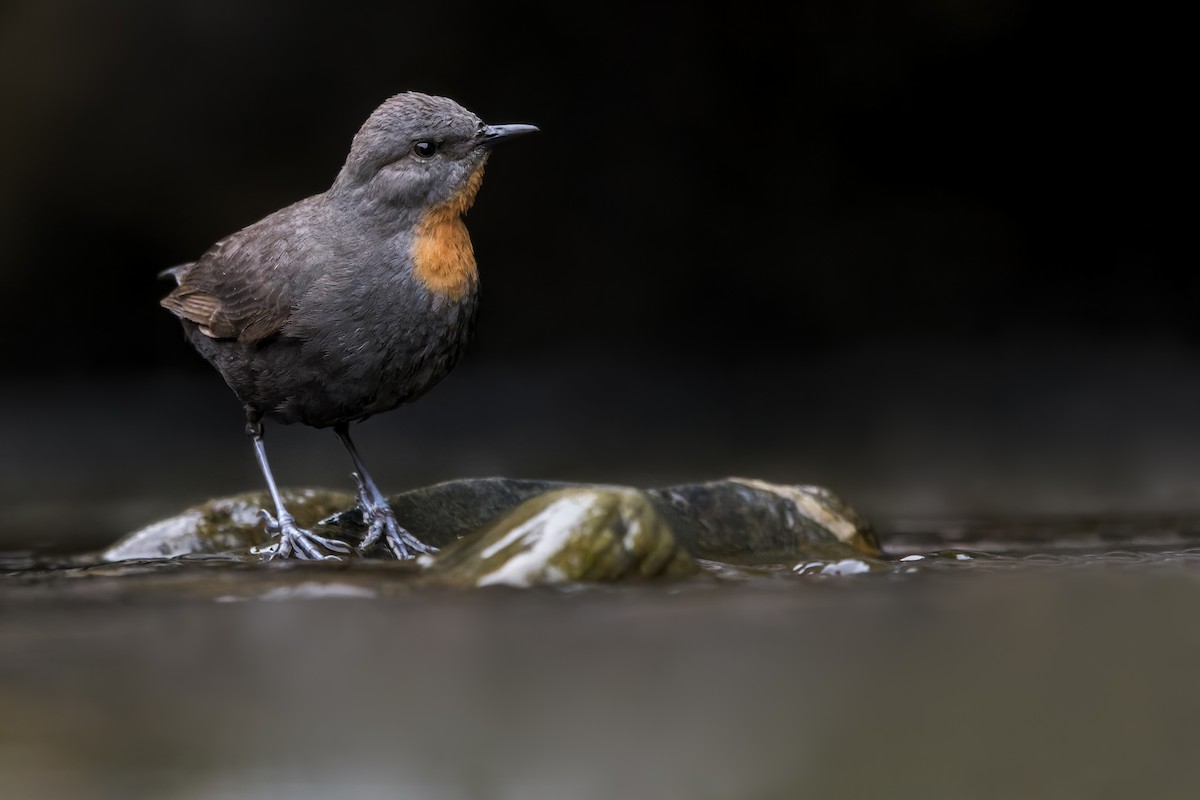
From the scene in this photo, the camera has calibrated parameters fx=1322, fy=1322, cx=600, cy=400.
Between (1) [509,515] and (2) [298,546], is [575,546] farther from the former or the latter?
(2) [298,546]

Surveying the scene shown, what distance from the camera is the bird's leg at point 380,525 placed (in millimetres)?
4586

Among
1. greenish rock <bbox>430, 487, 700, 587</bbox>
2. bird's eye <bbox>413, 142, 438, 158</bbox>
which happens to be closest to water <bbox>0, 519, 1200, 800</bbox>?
greenish rock <bbox>430, 487, 700, 587</bbox>

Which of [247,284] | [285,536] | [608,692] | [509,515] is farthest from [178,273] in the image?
[608,692]

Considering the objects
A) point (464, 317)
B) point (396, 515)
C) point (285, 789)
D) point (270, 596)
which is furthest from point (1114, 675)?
point (396, 515)

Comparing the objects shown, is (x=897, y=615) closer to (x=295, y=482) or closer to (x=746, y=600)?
(x=746, y=600)

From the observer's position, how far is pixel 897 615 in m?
2.95

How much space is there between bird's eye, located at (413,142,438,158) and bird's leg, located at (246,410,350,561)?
3.82 ft

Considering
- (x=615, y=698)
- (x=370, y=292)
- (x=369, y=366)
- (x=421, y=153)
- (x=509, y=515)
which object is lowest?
(x=615, y=698)

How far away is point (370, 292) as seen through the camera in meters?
4.31

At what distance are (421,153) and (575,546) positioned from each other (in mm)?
1663

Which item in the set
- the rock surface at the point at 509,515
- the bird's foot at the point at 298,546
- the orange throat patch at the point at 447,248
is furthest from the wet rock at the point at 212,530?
the orange throat patch at the point at 447,248

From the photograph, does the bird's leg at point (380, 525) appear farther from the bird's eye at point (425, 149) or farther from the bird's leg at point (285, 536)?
the bird's eye at point (425, 149)

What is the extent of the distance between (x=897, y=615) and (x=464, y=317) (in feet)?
6.61

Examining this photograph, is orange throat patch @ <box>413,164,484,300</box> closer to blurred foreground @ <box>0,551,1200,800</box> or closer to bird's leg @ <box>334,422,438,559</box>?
bird's leg @ <box>334,422,438,559</box>
